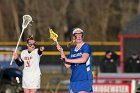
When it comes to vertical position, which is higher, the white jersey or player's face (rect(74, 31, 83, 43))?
player's face (rect(74, 31, 83, 43))

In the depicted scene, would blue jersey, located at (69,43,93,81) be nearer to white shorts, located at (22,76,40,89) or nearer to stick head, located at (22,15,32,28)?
white shorts, located at (22,76,40,89)

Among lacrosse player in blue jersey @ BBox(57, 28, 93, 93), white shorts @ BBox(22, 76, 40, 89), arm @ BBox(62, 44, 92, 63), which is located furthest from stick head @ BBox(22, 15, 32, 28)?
arm @ BBox(62, 44, 92, 63)

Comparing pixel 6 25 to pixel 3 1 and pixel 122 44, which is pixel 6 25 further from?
pixel 122 44

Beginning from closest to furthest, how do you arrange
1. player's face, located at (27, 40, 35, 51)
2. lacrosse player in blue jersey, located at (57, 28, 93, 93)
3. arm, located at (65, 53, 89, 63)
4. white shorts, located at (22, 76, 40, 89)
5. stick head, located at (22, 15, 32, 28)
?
arm, located at (65, 53, 89, 63), lacrosse player in blue jersey, located at (57, 28, 93, 93), player's face, located at (27, 40, 35, 51), white shorts, located at (22, 76, 40, 89), stick head, located at (22, 15, 32, 28)

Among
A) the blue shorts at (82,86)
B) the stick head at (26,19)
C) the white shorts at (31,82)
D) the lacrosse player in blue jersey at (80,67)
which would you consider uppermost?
the stick head at (26,19)

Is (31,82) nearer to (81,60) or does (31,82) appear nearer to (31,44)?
(31,44)

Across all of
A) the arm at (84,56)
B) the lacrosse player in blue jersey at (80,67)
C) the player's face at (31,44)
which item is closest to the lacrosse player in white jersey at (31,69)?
the player's face at (31,44)

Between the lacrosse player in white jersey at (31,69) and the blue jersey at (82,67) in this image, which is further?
the lacrosse player in white jersey at (31,69)

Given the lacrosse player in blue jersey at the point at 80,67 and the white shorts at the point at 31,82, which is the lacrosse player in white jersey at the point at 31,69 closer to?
the white shorts at the point at 31,82

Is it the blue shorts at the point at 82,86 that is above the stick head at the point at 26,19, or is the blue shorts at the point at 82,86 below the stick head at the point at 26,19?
below

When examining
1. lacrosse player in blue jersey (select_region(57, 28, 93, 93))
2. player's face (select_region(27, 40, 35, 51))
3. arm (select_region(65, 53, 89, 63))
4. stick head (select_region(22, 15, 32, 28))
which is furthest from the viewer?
stick head (select_region(22, 15, 32, 28))

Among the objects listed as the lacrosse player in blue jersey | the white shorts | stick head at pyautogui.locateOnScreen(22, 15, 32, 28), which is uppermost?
stick head at pyautogui.locateOnScreen(22, 15, 32, 28)

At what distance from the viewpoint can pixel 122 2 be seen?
53.8 metres

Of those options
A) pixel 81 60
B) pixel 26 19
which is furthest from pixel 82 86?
pixel 26 19
